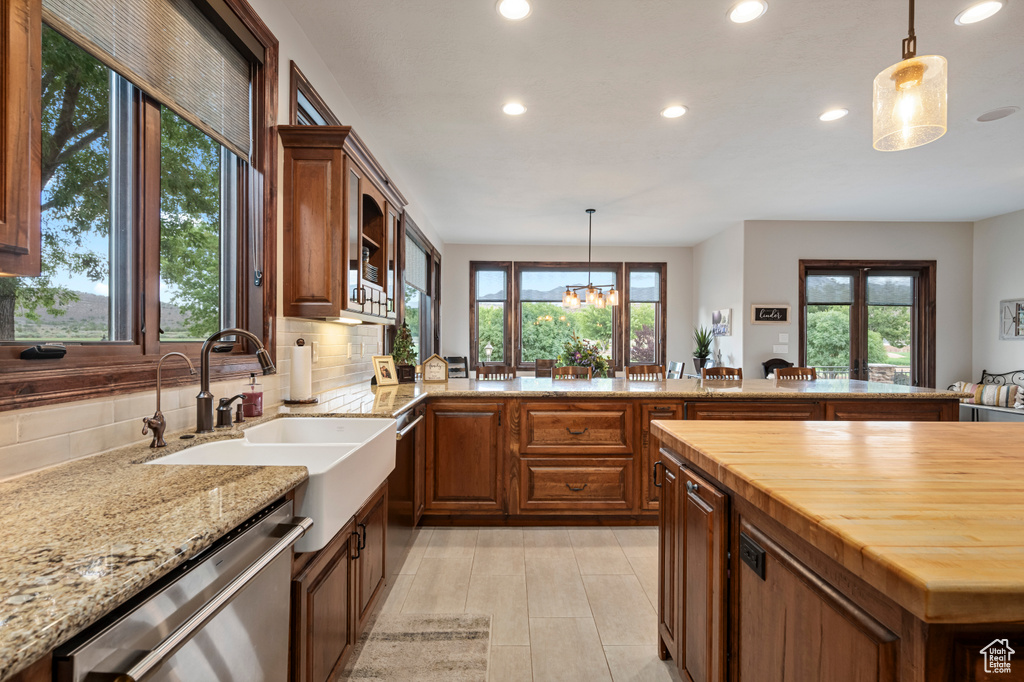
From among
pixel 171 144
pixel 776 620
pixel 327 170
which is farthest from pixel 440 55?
pixel 776 620

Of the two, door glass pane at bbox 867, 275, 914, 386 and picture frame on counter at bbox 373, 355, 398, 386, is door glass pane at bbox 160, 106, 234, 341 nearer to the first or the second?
picture frame on counter at bbox 373, 355, 398, 386

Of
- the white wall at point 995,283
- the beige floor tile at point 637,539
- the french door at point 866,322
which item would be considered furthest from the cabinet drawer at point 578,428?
the white wall at point 995,283

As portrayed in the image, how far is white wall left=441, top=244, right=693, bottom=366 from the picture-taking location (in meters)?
8.02

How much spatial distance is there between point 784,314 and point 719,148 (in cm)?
323

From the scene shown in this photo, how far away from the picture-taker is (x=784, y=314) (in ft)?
21.1

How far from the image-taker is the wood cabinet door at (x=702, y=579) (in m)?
1.28

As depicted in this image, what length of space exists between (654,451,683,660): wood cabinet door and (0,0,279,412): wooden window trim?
1720 millimetres

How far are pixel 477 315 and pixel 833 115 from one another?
18.2 ft

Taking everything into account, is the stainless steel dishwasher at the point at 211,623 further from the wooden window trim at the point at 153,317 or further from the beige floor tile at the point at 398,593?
the beige floor tile at the point at 398,593

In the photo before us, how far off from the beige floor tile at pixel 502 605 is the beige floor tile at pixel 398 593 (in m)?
0.31

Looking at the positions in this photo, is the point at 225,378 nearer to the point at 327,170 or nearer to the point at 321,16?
the point at 327,170

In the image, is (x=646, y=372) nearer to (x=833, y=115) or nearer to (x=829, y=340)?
(x=833, y=115)

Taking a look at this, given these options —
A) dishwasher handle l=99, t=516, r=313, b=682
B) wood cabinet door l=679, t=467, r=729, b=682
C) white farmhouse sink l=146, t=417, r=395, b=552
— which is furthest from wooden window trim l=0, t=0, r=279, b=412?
wood cabinet door l=679, t=467, r=729, b=682

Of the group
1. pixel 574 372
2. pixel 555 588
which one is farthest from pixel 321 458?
pixel 574 372
